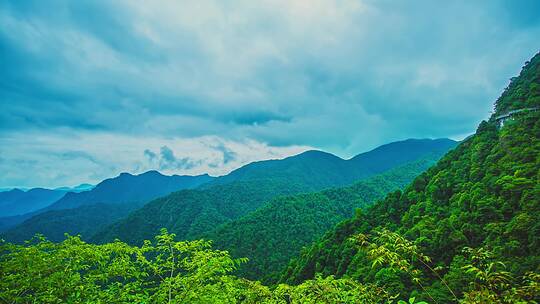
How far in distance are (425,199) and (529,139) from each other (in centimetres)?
1191

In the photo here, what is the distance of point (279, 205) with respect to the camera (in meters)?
96.8

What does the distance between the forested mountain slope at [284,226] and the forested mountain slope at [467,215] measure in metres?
25.7

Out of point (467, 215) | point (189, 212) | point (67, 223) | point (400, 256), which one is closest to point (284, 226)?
point (189, 212)

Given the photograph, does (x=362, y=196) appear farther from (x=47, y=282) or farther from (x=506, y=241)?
(x=47, y=282)

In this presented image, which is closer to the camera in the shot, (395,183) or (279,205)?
(279,205)

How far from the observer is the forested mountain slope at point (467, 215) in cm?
1842

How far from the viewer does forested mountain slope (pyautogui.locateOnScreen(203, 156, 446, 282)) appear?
70463 mm

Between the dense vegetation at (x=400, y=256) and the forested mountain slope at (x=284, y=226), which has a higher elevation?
the dense vegetation at (x=400, y=256)

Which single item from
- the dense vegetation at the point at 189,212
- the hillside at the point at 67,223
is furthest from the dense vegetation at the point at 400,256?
the hillside at the point at 67,223

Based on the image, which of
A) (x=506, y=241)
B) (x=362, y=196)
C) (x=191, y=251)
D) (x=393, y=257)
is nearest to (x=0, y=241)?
(x=191, y=251)

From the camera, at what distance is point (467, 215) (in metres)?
24.8

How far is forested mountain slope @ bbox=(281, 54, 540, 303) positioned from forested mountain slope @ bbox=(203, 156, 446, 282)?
84.2 ft

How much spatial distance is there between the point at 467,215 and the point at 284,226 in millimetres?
65395

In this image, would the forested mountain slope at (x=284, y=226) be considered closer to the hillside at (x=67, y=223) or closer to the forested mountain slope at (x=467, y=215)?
the forested mountain slope at (x=467, y=215)
